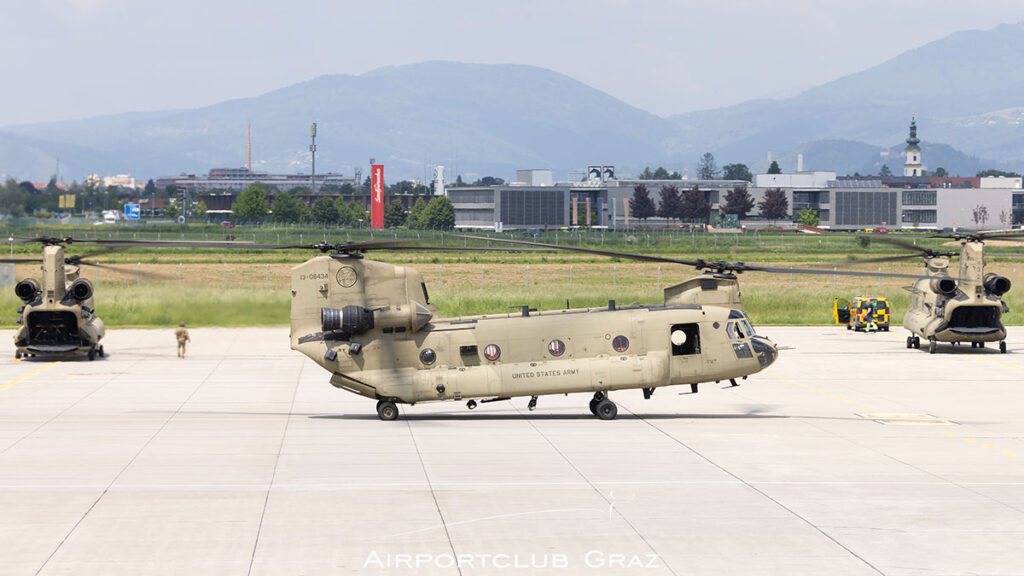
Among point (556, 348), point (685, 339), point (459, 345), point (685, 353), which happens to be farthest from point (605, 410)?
point (459, 345)

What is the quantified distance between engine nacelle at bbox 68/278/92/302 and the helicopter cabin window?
23682 mm

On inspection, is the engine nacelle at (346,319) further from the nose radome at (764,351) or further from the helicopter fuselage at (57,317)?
the helicopter fuselage at (57,317)

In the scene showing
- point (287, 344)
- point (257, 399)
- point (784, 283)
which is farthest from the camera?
point (784, 283)

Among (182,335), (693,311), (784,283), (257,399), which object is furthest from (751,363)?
(784,283)

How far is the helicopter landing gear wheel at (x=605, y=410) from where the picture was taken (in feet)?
96.8

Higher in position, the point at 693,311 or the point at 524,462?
the point at 693,311

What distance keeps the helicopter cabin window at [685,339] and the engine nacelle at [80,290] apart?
23682 mm

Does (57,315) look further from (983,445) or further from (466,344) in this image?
(983,445)

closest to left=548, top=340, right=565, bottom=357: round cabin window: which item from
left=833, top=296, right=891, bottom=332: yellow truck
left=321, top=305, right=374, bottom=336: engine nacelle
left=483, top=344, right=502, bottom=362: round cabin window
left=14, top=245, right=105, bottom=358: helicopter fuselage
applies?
left=483, top=344, right=502, bottom=362: round cabin window

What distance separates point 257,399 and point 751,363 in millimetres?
14121

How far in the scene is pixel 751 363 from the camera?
2938 centimetres

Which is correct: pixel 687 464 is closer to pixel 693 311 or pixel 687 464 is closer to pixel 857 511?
pixel 857 511

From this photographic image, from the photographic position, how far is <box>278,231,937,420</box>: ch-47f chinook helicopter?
28.5 m

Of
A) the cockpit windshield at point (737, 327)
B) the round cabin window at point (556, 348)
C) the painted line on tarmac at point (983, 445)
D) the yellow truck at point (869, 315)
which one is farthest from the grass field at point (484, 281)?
the painted line on tarmac at point (983, 445)
